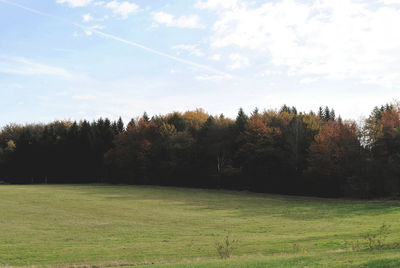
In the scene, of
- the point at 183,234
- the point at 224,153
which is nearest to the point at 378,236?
the point at 183,234

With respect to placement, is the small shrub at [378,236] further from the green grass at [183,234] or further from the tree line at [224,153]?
the tree line at [224,153]

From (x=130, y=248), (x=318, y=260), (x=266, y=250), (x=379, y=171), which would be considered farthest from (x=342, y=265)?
(x=379, y=171)

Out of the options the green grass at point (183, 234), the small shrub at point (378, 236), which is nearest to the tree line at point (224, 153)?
the green grass at point (183, 234)

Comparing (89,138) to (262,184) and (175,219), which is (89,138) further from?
(175,219)

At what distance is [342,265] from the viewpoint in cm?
Answer: 1145

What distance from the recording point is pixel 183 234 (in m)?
25.9

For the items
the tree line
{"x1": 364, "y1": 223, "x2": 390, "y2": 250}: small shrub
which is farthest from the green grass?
the tree line

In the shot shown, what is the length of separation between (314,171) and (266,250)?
42896mm

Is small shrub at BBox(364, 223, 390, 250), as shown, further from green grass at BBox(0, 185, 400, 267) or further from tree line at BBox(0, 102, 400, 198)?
tree line at BBox(0, 102, 400, 198)

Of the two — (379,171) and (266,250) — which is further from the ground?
(379,171)

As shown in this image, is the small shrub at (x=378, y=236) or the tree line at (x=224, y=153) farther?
the tree line at (x=224, y=153)

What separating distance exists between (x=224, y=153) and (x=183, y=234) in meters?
50.5

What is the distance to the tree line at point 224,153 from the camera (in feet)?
182

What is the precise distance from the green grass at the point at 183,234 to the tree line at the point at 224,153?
10.9 metres
